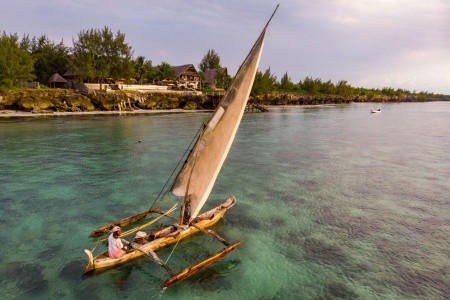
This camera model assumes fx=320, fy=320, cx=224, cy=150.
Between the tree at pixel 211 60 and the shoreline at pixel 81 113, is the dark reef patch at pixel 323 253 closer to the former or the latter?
the shoreline at pixel 81 113

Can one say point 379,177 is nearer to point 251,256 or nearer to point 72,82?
point 251,256

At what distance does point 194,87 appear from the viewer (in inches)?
4503

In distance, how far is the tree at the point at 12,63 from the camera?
6906 centimetres

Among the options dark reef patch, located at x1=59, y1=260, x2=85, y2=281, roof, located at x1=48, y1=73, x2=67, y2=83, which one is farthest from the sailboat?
roof, located at x1=48, y1=73, x2=67, y2=83

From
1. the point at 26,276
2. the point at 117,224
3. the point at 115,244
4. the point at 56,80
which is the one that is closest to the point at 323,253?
the point at 115,244

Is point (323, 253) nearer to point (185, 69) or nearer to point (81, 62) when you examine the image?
point (81, 62)

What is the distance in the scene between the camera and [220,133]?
13844mm

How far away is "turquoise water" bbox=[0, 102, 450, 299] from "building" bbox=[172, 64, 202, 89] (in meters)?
74.4

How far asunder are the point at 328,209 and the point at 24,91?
76.2 metres

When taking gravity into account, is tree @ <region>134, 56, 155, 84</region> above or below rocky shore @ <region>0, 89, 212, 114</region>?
above

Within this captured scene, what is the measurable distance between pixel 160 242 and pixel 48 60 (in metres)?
97.1

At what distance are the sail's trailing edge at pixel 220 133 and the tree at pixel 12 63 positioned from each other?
240ft

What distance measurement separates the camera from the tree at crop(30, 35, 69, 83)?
3593 inches

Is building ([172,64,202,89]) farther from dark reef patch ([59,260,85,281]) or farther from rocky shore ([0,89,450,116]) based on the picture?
dark reef patch ([59,260,85,281])
